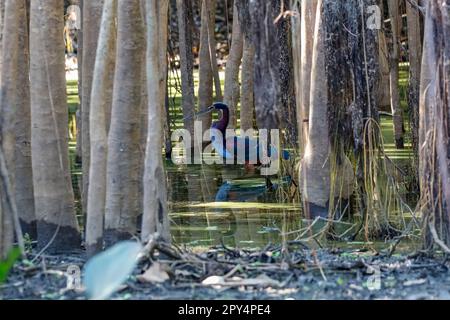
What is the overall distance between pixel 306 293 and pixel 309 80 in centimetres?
542

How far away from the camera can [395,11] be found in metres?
19.3

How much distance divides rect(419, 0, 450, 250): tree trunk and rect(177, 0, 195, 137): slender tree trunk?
990 cm

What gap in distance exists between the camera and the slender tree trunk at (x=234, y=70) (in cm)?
Result: 1872

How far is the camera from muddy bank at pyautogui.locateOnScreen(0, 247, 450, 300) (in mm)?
7680

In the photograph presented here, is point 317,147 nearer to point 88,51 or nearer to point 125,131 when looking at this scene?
point 88,51

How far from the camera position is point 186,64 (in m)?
19.2

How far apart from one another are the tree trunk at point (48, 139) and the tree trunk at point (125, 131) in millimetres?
768

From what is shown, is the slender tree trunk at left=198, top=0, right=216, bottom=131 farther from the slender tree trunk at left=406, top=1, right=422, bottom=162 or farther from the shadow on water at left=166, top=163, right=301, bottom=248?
the slender tree trunk at left=406, top=1, right=422, bottom=162

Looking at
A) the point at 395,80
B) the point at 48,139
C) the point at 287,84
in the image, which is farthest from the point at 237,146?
the point at 48,139

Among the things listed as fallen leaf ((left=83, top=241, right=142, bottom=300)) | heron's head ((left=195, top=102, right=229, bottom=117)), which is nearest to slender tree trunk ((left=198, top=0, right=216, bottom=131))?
heron's head ((left=195, top=102, right=229, bottom=117))

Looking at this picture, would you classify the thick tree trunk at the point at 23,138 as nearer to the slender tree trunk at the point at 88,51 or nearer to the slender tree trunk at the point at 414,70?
the slender tree trunk at the point at 88,51

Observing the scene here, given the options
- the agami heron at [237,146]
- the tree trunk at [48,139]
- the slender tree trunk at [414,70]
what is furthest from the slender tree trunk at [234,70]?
the tree trunk at [48,139]
